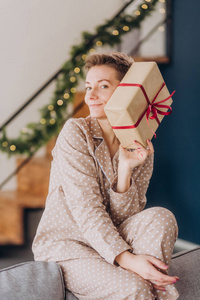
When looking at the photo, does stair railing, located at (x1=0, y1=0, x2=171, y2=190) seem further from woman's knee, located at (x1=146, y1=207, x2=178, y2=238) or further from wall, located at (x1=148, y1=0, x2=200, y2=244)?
woman's knee, located at (x1=146, y1=207, x2=178, y2=238)

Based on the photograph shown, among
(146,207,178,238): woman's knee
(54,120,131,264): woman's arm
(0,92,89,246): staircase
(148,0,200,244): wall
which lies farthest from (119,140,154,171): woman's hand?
(148,0,200,244): wall

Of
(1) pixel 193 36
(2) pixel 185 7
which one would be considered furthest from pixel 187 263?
(2) pixel 185 7

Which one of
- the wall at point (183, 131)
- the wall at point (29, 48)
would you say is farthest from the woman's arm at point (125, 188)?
the wall at point (29, 48)

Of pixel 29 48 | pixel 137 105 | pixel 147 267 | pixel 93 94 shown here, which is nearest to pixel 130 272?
pixel 147 267

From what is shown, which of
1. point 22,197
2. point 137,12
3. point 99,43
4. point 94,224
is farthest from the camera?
point 137,12

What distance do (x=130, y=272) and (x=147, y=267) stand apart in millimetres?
66

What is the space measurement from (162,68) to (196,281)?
2270 millimetres

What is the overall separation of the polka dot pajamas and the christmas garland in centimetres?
153

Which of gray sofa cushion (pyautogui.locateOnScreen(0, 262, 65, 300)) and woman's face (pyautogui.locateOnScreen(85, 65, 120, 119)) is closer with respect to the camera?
gray sofa cushion (pyautogui.locateOnScreen(0, 262, 65, 300))

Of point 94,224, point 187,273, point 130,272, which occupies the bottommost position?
point 187,273

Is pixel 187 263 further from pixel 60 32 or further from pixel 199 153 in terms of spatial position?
pixel 60 32

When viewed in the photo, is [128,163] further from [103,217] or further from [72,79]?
[72,79]

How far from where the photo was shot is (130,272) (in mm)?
1302

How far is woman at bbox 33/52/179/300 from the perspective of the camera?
131 centimetres
